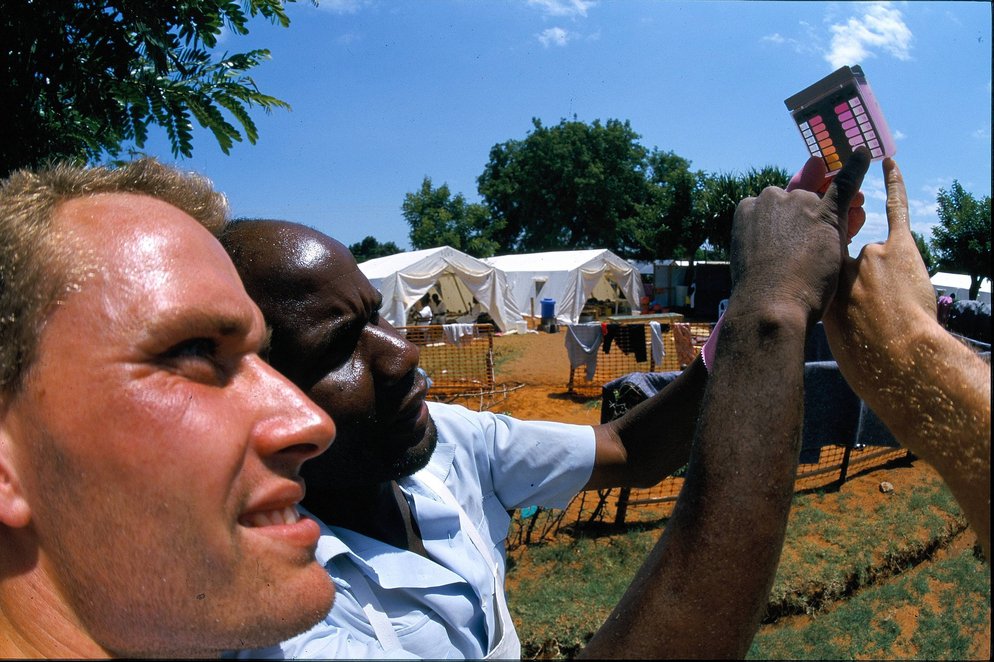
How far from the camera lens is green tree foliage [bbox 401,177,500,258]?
1828 inches

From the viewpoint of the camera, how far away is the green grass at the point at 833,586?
175 inches

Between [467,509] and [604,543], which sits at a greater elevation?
[467,509]

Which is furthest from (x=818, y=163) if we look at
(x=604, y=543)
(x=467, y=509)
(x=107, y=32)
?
(x=604, y=543)

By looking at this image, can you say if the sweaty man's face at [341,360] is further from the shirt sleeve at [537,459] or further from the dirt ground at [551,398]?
the dirt ground at [551,398]

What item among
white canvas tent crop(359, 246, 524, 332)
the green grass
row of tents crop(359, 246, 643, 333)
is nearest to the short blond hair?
the green grass

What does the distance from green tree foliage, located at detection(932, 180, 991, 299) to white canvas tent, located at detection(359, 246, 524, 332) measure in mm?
14519

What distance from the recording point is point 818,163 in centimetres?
147

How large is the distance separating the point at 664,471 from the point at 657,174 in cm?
5422

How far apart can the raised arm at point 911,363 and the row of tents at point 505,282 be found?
2051 cm

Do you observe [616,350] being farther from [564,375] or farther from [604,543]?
[604,543]

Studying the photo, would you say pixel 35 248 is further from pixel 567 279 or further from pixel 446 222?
pixel 446 222

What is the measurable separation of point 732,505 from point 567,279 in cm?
2745

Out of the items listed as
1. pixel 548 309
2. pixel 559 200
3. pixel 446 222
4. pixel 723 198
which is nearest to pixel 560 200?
pixel 559 200

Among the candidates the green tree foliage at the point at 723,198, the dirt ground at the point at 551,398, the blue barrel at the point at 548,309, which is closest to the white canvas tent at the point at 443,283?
the blue barrel at the point at 548,309
